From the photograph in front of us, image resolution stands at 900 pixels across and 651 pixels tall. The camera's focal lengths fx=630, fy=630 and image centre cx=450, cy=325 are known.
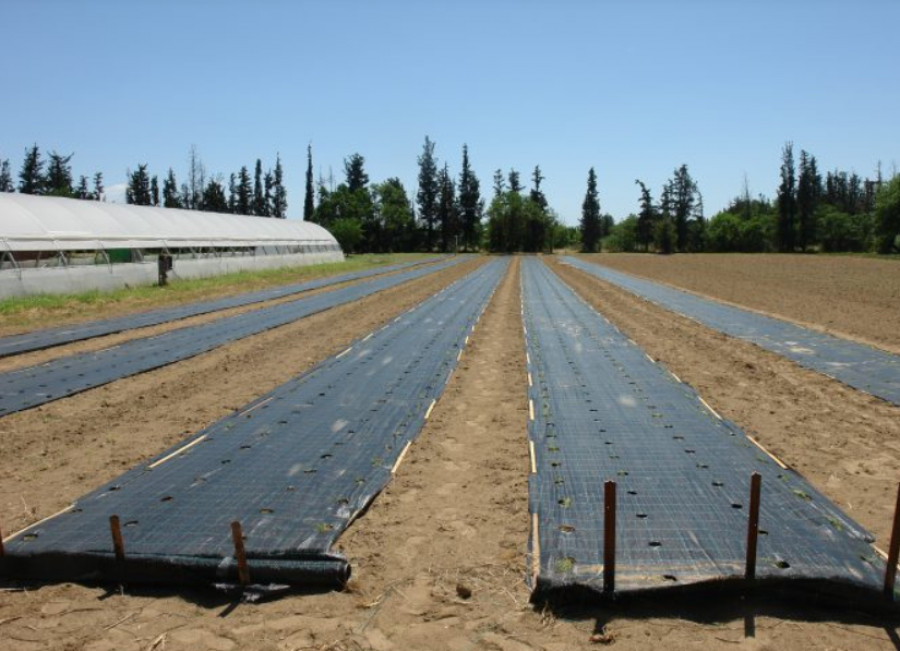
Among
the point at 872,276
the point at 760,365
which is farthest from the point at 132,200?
the point at 760,365

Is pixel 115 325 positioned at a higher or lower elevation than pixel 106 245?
lower

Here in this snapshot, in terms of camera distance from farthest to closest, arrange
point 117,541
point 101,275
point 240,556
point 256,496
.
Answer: point 101,275 → point 256,496 → point 117,541 → point 240,556

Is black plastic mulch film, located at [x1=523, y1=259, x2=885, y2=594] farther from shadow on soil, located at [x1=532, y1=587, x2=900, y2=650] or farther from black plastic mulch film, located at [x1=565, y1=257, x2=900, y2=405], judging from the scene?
black plastic mulch film, located at [x1=565, y1=257, x2=900, y2=405]

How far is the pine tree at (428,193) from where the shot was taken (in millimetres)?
84062

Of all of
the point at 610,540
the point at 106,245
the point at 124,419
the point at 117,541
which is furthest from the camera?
the point at 106,245

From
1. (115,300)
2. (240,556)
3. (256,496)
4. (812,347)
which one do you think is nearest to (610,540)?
(240,556)

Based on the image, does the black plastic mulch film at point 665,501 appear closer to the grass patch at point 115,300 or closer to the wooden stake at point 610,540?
the wooden stake at point 610,540

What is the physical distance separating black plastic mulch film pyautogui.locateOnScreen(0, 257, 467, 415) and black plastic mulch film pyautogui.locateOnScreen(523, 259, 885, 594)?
6.56 metres

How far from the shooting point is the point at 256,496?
5211 mm

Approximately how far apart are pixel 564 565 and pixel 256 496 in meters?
2.60

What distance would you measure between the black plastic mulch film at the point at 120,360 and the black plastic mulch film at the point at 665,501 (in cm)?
656

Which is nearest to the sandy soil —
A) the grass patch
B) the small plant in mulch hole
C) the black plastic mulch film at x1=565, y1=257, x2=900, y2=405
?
the black plastic mulch film at x1=565, y1=257, x2=900, y2=405

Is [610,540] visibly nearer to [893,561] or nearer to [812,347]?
[893,561]

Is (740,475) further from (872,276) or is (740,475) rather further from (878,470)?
(872,276)
